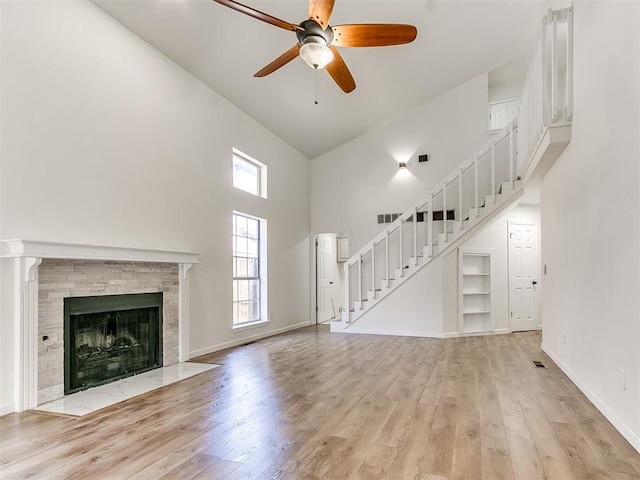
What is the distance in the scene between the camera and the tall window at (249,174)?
6473 mm

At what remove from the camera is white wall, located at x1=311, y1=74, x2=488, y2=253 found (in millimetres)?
7789

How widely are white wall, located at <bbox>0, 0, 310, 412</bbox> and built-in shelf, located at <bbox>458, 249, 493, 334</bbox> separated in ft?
12.4

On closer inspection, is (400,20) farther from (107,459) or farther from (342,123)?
(107,459)

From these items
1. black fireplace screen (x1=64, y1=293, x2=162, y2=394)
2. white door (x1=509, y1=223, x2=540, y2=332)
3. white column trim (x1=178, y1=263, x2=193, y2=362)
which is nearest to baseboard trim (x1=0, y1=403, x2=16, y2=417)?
black fireplace screen (x1=64, y1=293, x2=162, y2=394)

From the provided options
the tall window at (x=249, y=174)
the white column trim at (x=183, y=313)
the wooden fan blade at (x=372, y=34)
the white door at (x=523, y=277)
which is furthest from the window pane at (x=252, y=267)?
the white door at (x=523, y=277)

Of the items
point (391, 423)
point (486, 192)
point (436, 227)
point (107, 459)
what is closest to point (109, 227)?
point (107, 459)

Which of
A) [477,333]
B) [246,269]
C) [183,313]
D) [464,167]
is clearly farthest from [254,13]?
[477,333]

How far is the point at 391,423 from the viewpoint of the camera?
117 inches

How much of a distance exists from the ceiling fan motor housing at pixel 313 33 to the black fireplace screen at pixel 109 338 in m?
3.08

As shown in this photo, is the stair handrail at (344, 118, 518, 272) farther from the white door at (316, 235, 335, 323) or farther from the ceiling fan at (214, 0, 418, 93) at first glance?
the ceiling fan at (214, 0, 418, 93)

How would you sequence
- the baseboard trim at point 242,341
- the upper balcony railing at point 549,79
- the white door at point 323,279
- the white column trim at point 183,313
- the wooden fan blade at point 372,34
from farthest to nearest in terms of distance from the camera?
the white door at point 323,279 → the baseboard trim at point 242,341 → the white column trim at point 183,313 → the upper balcony railing at point 549,79 → the wooden fan blade at point 372,34

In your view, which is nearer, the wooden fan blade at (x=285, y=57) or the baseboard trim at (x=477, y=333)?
the wooden fan blade at (x=285, y=57)

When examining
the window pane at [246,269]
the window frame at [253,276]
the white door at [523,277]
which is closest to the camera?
the window frame at [253,276]

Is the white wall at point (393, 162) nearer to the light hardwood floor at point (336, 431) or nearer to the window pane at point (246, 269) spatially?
the window pane at point (246, 269)
